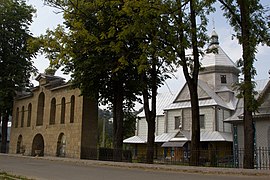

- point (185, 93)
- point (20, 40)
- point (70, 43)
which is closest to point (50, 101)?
point (20, 40)

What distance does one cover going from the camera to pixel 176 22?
705 inches

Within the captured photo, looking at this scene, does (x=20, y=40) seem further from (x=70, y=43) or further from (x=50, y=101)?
(x=70, y=43)

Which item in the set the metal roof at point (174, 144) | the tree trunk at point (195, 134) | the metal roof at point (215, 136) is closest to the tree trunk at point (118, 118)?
the tree trunk at point (195, 134)

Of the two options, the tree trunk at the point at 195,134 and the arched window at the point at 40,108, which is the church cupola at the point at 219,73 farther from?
the tree trunk at the point at 195,134

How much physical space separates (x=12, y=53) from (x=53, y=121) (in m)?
11.1

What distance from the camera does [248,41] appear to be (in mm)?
16281

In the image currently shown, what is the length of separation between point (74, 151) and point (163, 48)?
41.9 feet

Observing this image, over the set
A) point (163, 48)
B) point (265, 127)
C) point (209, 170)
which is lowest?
point (209, 170)

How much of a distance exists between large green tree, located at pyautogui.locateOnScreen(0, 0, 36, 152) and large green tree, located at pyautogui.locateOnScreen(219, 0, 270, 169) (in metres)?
24.7

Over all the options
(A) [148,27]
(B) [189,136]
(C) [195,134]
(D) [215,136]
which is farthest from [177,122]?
(A) [148,27]

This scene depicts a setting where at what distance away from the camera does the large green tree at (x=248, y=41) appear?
51.7 feet

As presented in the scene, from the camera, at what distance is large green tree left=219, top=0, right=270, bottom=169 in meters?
15.8

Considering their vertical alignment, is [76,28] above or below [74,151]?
above

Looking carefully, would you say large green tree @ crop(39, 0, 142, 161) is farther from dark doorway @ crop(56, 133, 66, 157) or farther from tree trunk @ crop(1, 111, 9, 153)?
tree trunk @ crop(1, 111, 9, 153)
